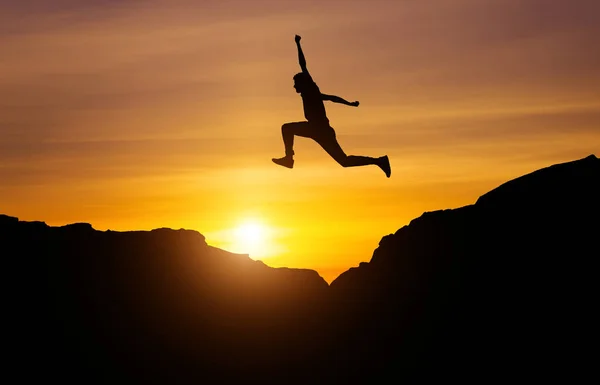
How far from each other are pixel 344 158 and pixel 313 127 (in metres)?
1.40

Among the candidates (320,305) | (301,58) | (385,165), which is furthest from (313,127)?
(320,305)

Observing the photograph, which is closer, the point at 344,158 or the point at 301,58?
the point at 301,58

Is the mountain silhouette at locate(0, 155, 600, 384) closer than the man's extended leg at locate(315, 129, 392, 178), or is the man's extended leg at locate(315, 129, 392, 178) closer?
the man's extended leg at locate(315, 129, 392, 178)

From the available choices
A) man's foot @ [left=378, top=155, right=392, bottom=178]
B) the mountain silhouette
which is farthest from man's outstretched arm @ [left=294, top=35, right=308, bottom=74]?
the mountain silhouette

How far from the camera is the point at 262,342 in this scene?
45.4 meters

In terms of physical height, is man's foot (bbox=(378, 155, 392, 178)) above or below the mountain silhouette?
above

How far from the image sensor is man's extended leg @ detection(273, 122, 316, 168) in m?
24.6

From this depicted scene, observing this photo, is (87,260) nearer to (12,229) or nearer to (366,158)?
(12,229)

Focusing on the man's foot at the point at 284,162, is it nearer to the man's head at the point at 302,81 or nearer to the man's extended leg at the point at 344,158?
the man's extended leg at the point at 344,158

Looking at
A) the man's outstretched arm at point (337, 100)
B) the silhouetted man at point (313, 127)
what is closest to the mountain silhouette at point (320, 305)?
the silhouetted man at point (313, 127)

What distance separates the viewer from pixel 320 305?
43.9m

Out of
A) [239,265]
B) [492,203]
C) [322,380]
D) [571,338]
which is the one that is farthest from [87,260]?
[571,338]

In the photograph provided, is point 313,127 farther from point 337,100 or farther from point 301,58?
point 301,58

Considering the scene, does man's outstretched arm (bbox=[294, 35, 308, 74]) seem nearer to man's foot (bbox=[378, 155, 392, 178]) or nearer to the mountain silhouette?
man's foot (bbox=[378, 155, 392, 178])
